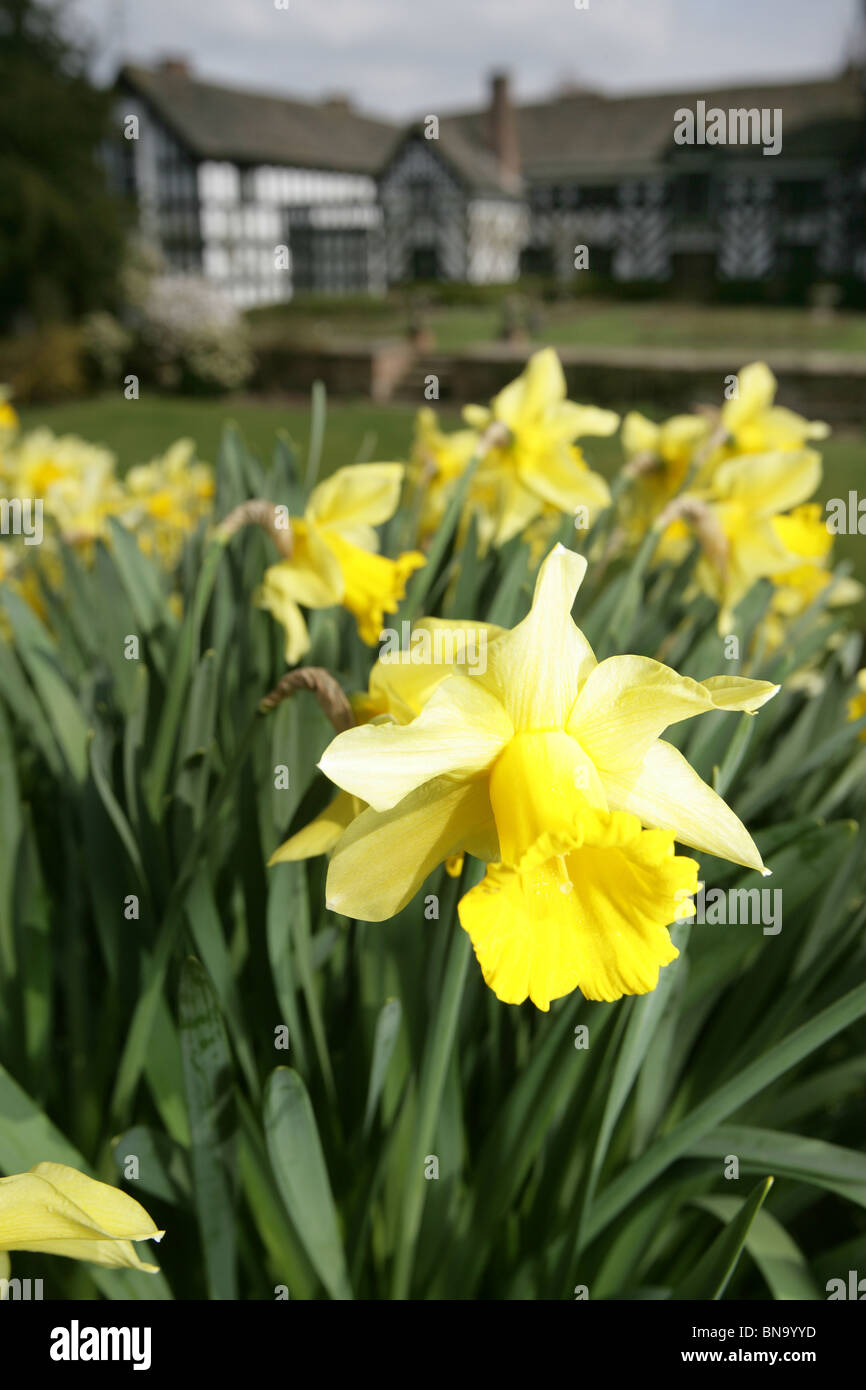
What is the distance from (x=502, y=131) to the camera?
28.0m

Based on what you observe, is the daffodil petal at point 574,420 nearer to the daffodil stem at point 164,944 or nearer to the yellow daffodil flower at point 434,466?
the yellow daffodil flower at point 434,466

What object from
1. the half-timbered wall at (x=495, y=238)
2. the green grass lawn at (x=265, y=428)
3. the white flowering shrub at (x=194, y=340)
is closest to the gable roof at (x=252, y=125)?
the half-timbered wall at (x=495, y=238)

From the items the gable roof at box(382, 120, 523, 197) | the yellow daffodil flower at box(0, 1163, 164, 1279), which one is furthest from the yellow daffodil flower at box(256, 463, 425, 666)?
the gable roof at box(382, 120, 523, 197)

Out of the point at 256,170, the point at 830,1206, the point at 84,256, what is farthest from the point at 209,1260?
→ the point at 256,170

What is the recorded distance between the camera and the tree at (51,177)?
1711 centimetres

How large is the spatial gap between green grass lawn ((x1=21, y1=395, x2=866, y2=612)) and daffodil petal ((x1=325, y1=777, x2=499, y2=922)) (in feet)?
17.5

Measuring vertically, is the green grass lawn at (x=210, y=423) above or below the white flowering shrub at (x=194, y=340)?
below

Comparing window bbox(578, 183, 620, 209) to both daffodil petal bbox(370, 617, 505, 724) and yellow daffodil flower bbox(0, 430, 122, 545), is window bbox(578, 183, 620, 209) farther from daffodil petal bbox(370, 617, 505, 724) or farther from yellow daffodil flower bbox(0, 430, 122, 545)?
daffodil petal bbox(370, 617, 505, 724)

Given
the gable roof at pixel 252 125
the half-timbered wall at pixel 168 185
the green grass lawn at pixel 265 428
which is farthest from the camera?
the half-timbered wall at pixel 168 185

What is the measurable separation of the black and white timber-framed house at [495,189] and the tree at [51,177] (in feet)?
16.4

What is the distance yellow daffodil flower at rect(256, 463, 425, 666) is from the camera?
117 centimetres

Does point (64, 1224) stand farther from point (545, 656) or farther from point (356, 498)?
point (356, 498)
